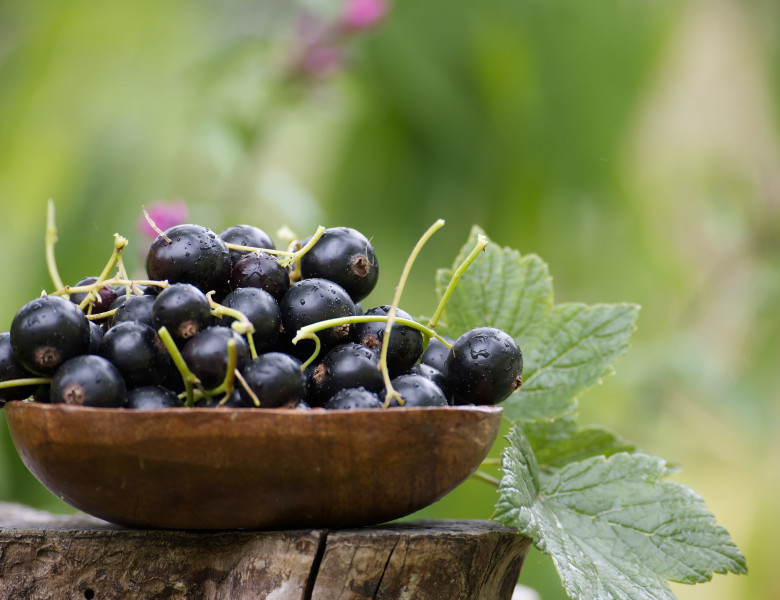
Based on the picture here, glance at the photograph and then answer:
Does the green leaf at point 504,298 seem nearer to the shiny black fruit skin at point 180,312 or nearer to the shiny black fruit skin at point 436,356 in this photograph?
the shiny black fruit skin at point 436,356

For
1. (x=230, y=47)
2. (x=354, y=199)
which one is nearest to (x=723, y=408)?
(x=354, y=199)

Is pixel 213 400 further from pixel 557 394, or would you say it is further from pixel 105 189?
pixel 105 189

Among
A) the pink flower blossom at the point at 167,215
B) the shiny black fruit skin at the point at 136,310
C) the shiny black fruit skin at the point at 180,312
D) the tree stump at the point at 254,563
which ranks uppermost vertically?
the shiny black fruit skin at the point at 180,312

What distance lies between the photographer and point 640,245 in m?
2.16

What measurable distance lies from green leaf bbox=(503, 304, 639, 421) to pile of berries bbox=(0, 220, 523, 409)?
132mm

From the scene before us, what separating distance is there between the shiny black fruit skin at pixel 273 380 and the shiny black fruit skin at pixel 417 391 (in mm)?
76

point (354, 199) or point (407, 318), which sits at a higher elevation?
point (407, 318)

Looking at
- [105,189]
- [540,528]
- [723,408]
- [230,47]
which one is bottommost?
[105,189]

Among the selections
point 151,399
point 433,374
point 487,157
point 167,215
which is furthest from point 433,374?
point 487,157

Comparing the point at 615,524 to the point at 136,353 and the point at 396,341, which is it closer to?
the point at 396,341

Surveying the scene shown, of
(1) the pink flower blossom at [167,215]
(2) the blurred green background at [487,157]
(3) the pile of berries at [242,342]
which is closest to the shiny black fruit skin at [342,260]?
(3) the pile of berries at [242,342]

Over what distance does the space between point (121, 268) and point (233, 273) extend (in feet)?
0.27

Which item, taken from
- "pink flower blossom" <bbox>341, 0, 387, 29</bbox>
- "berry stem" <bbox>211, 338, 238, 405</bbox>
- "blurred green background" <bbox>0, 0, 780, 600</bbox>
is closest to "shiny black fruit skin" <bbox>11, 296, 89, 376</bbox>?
"berry stem" <bbox>211, 338, 238, 405</bbox>

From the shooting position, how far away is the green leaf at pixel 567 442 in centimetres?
79
